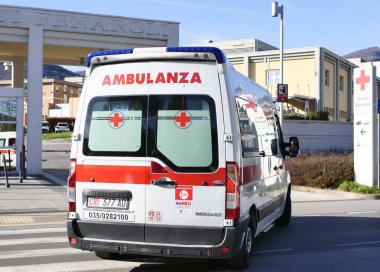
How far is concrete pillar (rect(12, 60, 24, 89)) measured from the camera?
2453 cm

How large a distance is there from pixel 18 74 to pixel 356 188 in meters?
16.4

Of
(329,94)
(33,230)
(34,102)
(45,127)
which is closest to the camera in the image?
(33,230)

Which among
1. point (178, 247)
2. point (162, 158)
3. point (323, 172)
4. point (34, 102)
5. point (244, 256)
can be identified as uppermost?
point (34, 102)

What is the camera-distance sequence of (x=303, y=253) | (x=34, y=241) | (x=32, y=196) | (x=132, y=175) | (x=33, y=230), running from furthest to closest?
(x=32, y=196)
(x=33, y=230)
(x=34, y=241)
(x=303, y=253)
(x=132, y=175)

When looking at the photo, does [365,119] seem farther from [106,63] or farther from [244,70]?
[244,70]

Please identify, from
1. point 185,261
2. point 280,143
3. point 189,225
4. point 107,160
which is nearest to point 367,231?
point 280,143

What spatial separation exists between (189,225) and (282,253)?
88.8 inches

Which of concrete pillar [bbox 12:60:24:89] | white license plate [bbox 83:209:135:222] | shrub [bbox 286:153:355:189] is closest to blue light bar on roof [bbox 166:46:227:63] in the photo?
white license plate [bbox 83:209:135:222]

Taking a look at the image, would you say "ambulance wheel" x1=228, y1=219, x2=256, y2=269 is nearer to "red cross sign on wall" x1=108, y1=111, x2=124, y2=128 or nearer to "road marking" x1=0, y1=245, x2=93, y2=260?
"red cross sign on wall" x1=108, y1=111, x2=124, y2=128

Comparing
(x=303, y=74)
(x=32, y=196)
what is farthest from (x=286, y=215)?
(x=303, y=74)

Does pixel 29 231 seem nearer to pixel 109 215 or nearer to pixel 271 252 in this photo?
pixel 109 215

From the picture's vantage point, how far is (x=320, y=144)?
28703mm

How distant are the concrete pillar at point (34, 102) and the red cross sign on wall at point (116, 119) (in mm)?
14304

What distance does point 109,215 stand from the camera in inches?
240
